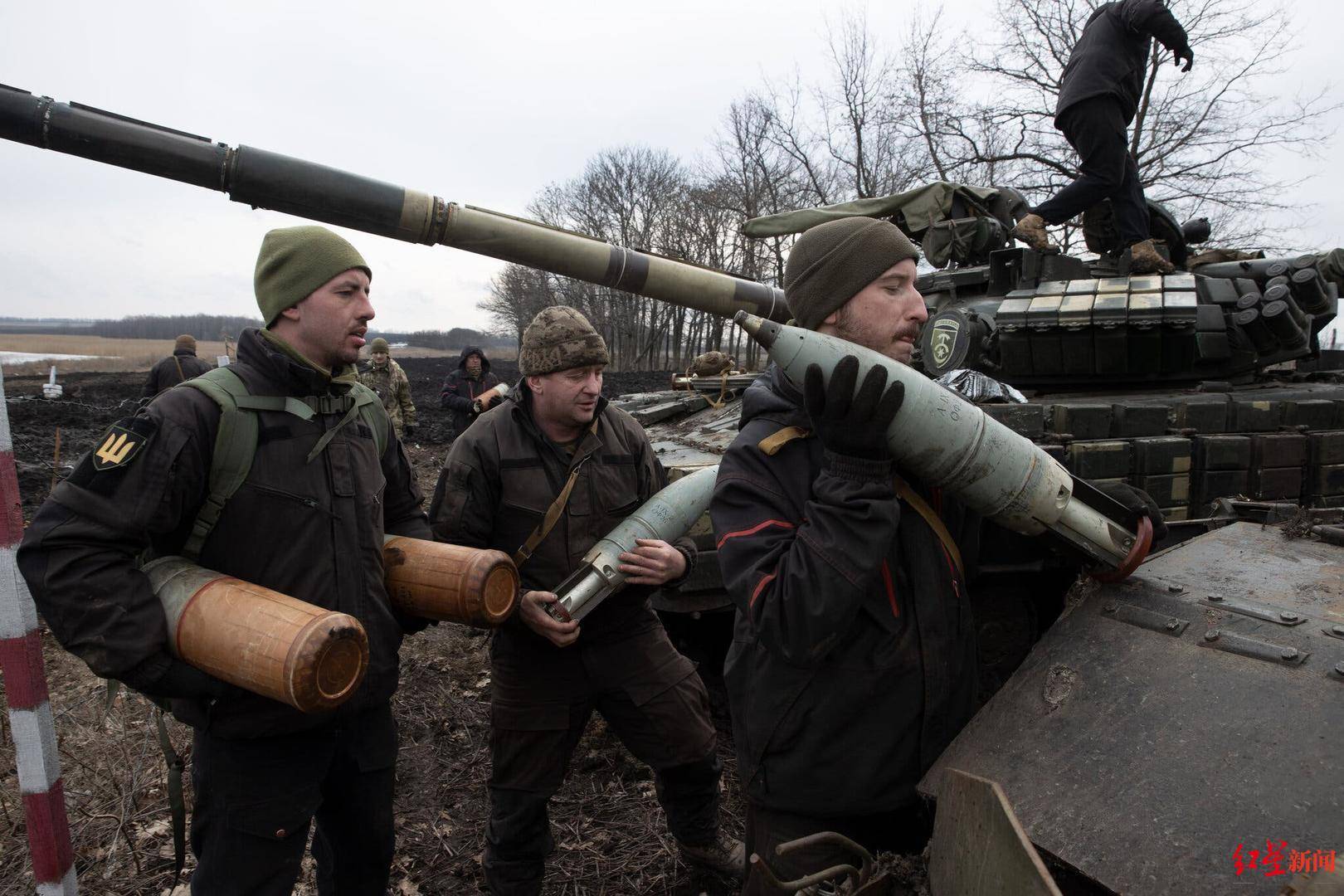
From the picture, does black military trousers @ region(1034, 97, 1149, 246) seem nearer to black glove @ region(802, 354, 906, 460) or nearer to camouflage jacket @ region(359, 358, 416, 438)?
black glove @ region(802, 354, 906, 460)

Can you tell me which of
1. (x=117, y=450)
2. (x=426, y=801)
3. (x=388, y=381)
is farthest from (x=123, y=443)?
(x=388, y=381)

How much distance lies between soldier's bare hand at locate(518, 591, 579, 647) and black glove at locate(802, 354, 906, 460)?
1402 millimetres

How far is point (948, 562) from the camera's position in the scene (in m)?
1.90

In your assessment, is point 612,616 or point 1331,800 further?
point 612,616

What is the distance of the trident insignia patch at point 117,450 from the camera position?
2.00 m

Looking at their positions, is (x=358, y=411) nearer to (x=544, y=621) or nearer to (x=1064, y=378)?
(x=544, y=621)

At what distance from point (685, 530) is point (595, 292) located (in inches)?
1402

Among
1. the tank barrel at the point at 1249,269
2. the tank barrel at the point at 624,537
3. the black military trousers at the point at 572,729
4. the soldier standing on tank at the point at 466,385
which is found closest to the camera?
the tank barrel at the point at 624,537

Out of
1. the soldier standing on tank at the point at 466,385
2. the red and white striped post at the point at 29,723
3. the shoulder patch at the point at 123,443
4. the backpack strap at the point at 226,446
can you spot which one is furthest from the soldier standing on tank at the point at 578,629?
the soldier standing on tank at the point at 466,385

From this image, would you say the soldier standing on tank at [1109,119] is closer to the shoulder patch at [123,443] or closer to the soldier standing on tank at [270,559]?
the soldier standing on tank at [270,559]

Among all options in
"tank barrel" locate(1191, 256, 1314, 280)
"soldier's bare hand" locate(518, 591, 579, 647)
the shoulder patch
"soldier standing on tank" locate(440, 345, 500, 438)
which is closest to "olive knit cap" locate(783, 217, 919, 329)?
"soldier's bare hand" locate(518, 591, 579, 647)

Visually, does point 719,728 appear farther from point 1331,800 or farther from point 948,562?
point 1331,800

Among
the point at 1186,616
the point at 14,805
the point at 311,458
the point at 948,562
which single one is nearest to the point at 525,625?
the point at 311,458

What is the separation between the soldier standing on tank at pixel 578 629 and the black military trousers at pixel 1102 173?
388 cm
